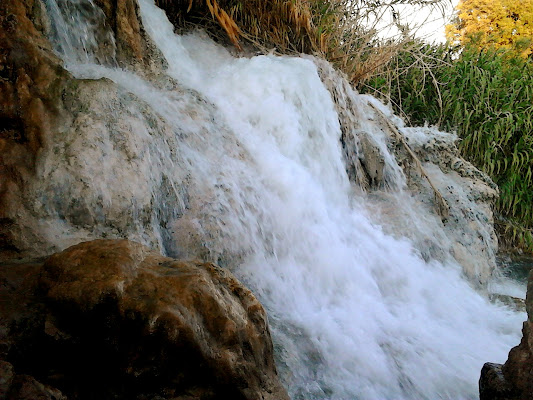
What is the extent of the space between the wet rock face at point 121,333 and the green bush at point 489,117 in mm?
5195

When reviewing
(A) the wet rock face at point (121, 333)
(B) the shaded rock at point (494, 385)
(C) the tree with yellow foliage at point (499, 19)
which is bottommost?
(A) the wet rock face at point (121, 333)

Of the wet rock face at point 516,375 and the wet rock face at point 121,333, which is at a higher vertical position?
the wet rock face at point 516,375

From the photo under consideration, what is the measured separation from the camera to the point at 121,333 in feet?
3.82

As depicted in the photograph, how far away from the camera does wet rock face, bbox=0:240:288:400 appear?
1.14m

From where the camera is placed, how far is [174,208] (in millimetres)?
2105

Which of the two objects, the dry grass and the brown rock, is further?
the dry grass

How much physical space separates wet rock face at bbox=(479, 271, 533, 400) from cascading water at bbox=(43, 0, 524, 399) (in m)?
0.37

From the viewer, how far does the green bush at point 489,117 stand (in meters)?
6.15

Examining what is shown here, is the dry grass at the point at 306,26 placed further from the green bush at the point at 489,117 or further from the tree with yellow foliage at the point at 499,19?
the tree with yellow foliage at the point at 499,19

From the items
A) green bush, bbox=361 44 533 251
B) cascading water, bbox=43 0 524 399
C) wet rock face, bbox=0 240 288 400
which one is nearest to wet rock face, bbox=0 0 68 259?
cascading water, bbox=43 0 524 399

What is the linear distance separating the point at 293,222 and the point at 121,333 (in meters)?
1.62

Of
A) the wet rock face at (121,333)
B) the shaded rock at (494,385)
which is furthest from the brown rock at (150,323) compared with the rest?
the shaded rock at (494,385)

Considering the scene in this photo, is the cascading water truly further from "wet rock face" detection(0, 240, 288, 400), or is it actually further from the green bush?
the green bush

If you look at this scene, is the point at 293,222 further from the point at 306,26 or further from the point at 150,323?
the point at 306,26
